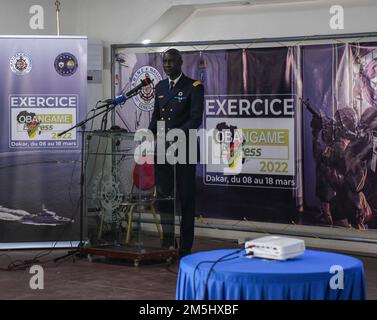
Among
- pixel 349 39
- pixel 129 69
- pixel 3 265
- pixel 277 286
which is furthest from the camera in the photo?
pixel 129 69

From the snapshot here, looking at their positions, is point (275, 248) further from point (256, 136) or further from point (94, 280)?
point (256, 136)

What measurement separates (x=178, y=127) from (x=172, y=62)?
586 millimetres

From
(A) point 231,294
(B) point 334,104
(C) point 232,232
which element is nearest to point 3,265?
(C) point 232,232

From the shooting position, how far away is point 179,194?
6.72 meters

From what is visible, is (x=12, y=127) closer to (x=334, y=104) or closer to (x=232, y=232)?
(x=232, y=232)

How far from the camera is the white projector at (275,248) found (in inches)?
132

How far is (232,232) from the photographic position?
313 inches

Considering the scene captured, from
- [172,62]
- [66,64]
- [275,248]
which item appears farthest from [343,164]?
[275,248]

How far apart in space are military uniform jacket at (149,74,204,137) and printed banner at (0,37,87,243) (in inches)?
41.7

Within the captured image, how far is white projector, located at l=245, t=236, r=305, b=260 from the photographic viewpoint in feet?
11.0

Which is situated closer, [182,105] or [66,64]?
[182,105]

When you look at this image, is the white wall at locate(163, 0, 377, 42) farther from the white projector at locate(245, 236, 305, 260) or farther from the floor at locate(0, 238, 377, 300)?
the white projector at locate(245, 236, 305, 260)

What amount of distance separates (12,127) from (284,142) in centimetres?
275

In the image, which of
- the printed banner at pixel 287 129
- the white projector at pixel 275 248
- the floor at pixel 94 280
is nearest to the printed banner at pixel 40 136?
the floor at pixel 94 280
